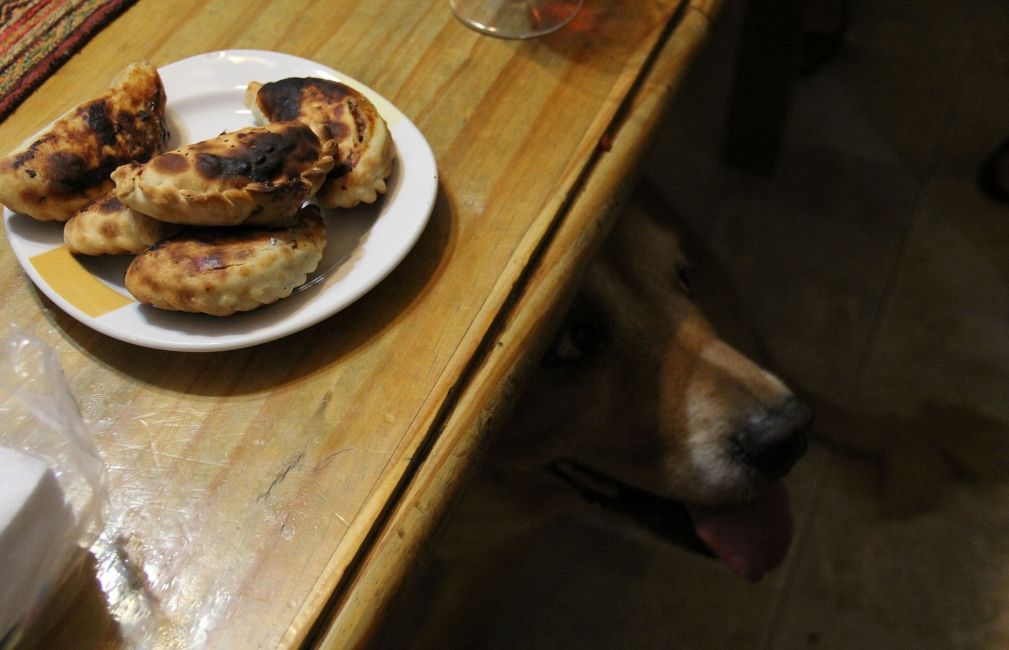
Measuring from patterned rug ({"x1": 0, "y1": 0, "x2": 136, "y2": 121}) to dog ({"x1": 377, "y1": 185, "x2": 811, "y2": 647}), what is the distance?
56cm

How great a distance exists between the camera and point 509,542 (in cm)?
126

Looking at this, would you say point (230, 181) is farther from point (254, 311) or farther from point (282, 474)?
point (282, 474)

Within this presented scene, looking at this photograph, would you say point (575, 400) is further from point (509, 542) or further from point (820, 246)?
point (820, 246)

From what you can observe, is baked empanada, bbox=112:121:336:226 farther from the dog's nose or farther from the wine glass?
the dog's nose

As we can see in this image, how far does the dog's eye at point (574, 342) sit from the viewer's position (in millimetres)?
1031

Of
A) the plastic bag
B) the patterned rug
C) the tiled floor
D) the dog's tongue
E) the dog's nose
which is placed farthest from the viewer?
the tiled floor

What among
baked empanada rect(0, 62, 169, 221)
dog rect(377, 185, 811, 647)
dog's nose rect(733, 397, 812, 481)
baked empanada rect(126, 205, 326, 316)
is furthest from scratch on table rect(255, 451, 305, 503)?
dog's nose rect(733, 397, 812, 481)

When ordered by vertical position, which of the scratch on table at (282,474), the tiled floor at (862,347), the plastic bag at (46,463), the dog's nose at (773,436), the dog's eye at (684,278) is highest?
the plastic bag at (46,463)

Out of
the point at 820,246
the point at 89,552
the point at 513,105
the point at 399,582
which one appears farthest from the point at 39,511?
the point at 820,246

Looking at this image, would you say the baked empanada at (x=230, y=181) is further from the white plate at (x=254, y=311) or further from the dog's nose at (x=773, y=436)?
the dog's nose at (x=773, y=436)

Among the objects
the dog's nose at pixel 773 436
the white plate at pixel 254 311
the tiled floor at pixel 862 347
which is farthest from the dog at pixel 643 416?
the white plate at pixel 254 311

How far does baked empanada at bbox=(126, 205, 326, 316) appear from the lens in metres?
0.58

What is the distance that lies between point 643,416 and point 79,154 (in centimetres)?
64

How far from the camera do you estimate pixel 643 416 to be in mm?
1035
